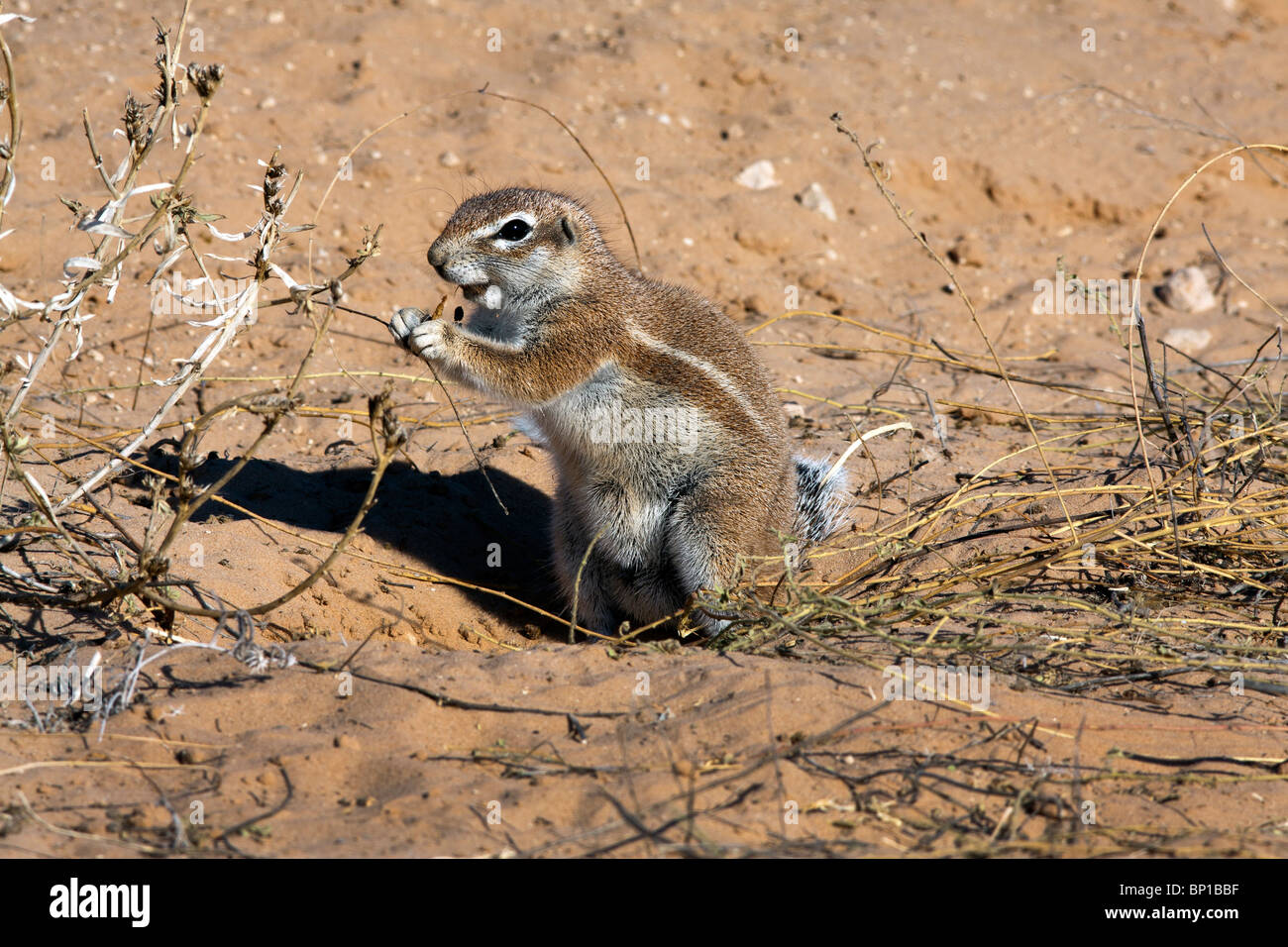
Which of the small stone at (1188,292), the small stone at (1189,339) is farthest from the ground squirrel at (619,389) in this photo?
the small stone at (1188,292)

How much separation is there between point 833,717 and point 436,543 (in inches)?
110

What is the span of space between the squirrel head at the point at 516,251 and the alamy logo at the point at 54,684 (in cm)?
222

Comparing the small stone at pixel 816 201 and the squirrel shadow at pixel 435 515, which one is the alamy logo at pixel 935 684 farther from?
the small stone at pixel 816 201

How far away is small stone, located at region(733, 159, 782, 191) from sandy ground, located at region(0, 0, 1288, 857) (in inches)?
2.6

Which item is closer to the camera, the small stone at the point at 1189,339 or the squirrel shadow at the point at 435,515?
the squirrel shadow at the point at 435,515

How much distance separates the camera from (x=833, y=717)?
3.65 m

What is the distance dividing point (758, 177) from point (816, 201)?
0.52 metres

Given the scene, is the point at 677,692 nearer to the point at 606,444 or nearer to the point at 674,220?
the point at 606,444

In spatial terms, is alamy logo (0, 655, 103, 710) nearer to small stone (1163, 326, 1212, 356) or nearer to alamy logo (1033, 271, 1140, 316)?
alamy logo (1033, 271, 1140, 316)

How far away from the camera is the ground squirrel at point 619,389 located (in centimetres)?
504

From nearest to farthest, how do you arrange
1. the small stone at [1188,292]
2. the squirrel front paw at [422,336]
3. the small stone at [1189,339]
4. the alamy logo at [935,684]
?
the alamy logo at [935,684], the squirrel front paw at [422,336], the small stone at [1189,339], the small stone at [1188,292]

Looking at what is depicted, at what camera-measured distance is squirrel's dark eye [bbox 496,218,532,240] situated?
16.5 ft

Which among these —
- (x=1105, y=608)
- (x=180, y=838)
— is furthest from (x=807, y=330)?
(x=180, y=838)

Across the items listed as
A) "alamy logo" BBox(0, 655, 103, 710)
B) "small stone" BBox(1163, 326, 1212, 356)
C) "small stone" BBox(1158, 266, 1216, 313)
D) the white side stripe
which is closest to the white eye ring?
the white side stripe
